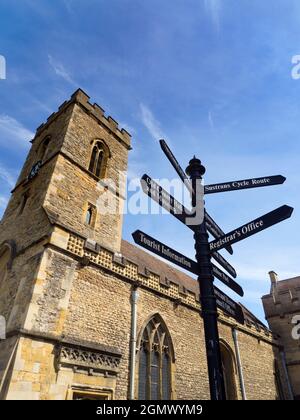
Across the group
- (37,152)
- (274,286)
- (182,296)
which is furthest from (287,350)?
(37,152)

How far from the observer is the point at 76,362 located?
6.85 meters

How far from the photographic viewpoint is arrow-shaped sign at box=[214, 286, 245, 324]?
12.8ft

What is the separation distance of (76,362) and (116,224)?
217 inches

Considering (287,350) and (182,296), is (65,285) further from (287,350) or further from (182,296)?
(287,350)

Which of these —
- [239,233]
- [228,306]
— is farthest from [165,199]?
[228,306]

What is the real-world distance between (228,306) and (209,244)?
3.04ft

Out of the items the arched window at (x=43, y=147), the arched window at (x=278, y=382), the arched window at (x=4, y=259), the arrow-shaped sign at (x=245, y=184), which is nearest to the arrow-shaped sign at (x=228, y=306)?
the arrow-shaped sign at (x=245, y=184)

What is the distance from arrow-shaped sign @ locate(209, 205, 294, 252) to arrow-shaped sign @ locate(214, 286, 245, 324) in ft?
2.03

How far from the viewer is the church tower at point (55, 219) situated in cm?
663

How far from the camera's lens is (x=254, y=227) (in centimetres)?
366

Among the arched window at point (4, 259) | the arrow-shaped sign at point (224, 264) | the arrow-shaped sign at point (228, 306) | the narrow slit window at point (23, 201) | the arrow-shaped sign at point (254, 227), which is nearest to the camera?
the arrow-shaped sign at point (254, 227)

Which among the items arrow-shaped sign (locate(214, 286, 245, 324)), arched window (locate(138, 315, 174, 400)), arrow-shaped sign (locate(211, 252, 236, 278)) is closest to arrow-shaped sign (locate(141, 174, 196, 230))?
arrow-shaped sign (locate(211, 252, 236, 278))

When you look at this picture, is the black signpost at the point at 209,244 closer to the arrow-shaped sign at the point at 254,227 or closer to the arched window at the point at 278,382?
the arrow-shaped sign at the point at 254,227
